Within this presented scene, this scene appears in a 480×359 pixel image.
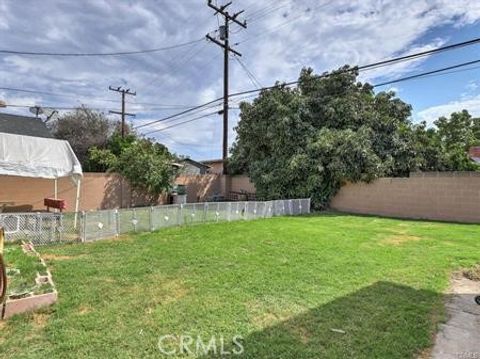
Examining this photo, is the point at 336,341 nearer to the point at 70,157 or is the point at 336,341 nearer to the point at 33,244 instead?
the point at 33,244

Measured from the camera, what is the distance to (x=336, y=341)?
10.8 feet

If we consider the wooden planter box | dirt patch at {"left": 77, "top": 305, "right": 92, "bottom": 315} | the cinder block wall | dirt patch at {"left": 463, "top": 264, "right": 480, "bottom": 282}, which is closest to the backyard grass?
the wooden planter box

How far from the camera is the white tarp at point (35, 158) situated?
8633 millimetres

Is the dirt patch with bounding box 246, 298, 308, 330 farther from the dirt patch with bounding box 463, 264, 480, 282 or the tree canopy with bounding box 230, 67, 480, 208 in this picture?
the tree canopy with bounding box 230, 67, 480, 208

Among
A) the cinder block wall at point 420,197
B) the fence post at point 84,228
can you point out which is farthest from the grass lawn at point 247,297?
the cinder block wall at point 420,197

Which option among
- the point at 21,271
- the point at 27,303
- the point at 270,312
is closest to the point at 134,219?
the point at 21,271

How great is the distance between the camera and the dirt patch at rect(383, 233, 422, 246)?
27.6ft

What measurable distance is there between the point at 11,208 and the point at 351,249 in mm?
12513

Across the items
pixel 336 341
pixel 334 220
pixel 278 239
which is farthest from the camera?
pixel 334 220

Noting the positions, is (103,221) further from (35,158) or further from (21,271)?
(21,271)

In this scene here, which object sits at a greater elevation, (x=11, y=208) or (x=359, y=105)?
(x=359, y=105)

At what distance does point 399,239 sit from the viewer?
882cm

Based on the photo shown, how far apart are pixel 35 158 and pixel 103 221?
2734 millimetres

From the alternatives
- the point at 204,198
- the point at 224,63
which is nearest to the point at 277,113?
the point at 224,63
